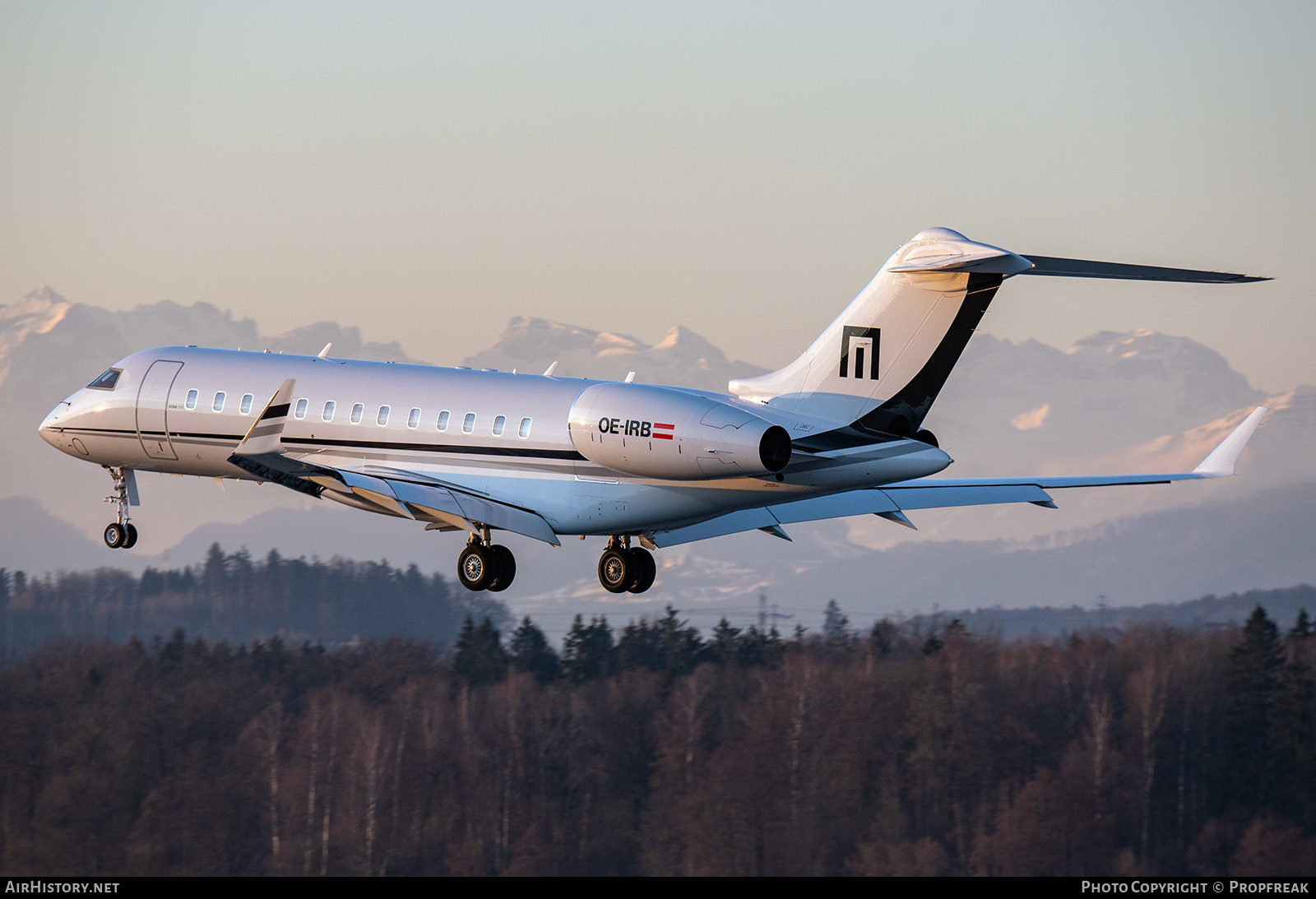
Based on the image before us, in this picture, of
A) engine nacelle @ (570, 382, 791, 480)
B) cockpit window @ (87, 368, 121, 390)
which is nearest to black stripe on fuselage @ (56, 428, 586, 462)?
engine nacelle @ (570, 382, 791, 480)

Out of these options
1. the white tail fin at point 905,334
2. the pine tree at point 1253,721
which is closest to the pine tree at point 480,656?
the pine tree at point 1253,721

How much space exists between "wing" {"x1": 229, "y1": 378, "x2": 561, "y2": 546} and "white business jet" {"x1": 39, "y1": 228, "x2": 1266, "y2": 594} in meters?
0.04

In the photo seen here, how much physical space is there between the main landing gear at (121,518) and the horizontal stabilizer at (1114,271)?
810 inches

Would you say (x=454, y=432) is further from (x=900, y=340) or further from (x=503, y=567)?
(x=900, y=340)

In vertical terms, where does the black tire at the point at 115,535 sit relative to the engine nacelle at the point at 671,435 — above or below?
below

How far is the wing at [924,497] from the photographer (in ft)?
102

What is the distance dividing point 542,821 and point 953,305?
4754 cm

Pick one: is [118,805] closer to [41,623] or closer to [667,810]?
[41,623]

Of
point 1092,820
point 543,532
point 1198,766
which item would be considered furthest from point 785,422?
point 1198,766

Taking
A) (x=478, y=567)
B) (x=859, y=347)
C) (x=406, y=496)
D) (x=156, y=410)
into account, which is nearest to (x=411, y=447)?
(x=406, y=496)

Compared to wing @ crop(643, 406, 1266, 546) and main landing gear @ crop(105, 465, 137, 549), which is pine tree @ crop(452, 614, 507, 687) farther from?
wing @ crop(643, 406, 1266, 546)

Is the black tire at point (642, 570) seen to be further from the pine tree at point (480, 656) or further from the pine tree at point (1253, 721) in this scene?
the pine tree at point (1253, 721)

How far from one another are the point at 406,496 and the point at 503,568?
259 cm

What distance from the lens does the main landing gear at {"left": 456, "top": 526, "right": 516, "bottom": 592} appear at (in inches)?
1195
